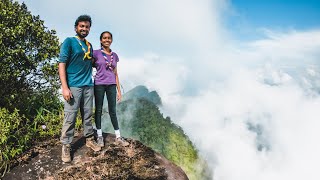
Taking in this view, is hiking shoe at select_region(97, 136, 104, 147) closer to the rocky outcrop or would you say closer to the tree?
the rocky outcrop

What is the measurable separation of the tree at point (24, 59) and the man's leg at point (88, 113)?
215 cm

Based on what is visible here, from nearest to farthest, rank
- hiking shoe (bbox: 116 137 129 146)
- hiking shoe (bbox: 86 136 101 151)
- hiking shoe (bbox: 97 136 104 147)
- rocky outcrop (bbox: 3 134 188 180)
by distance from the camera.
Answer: rocky outcrop (bbox: 3 134 188 180) < hiking shoe (bbox: 86 136 101 151) < hiking shoe (bbox: 97 136 104 147) < hiking shoe (bbox: 116 137 129 146)

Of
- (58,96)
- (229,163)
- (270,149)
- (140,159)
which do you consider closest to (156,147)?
(58,96)

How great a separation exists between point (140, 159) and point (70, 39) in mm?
2944

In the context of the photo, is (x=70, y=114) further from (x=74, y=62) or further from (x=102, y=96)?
(x=74, y=62)

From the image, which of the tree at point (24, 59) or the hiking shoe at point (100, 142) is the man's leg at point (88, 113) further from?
the tree at point (24, 59)

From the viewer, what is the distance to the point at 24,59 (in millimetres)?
7730

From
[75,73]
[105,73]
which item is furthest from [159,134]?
[75,73]

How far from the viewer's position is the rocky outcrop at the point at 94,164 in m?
6.02

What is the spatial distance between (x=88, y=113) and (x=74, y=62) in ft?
3.99

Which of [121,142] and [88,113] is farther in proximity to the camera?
[121,142]

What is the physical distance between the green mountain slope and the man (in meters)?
19.2

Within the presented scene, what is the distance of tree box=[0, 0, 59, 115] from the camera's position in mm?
7328

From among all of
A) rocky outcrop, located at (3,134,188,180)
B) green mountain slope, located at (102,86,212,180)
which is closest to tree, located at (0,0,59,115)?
rocky outcrop, located at (3,134,188,180)
